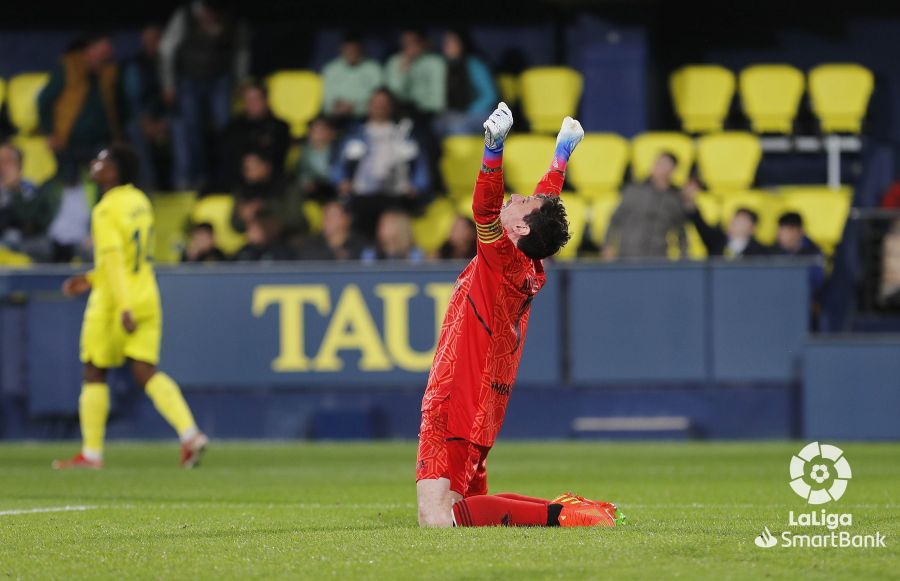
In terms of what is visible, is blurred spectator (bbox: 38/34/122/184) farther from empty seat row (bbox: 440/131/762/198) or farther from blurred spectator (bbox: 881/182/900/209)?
blurred spectator (bbox: 881/182/900/209)

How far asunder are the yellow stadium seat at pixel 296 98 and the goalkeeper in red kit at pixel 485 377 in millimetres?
12935

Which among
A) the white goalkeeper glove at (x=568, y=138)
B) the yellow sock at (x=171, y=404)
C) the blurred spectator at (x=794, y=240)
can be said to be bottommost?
the yellow sock at (x=171, y=404)

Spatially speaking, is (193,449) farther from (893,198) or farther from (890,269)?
(893,198)

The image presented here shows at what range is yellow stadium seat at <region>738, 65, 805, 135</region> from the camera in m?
20.0

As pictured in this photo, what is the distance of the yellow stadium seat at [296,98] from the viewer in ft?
67.2

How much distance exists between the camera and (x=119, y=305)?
1230cm

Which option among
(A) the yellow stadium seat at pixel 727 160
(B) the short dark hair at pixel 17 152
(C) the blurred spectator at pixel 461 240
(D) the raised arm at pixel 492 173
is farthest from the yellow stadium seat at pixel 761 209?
(D) the raised arm at pixel 492 173

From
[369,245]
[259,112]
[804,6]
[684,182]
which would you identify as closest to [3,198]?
[259,112]

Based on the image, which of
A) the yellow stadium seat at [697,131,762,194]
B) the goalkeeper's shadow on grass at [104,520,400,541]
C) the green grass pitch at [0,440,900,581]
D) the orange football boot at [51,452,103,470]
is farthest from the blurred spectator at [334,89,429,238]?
the goalkeeper's shadow on grass at [104,520,400,541]

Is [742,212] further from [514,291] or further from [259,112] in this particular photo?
[514,291]

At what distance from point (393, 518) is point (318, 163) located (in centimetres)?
1027

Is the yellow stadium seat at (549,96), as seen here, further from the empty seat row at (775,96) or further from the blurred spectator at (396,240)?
the blurred spectator at (396,240)

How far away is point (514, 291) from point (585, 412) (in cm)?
828

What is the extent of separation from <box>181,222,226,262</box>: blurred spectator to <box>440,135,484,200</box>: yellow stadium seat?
304cm
